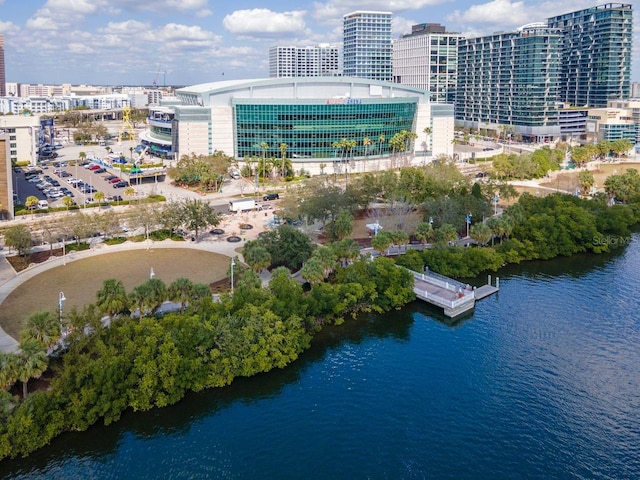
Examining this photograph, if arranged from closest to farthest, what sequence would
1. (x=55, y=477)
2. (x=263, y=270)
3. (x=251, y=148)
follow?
(x=55, y=477)
(x=263, y=270)
(x=251, y=148)

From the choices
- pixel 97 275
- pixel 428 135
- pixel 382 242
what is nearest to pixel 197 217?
pixel 97 275

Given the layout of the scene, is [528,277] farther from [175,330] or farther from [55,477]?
[55,477]

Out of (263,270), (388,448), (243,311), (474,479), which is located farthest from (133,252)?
(474,479)

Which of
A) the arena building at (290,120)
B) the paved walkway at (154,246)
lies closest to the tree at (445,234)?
the paved walkway at (154,246)

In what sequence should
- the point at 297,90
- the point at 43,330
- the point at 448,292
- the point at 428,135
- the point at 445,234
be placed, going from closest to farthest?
1. the point at 43,330
2. the point at 448,292
3. the point at 445,234
4. the point at 297,90
5. the point at 428,135

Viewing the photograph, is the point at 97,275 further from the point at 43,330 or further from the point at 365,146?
the point at 365,146

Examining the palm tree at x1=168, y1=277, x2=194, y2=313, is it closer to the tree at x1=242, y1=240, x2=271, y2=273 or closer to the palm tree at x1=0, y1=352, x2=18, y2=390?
the tree at x1=242, y1=240, x2=271, y2=273
